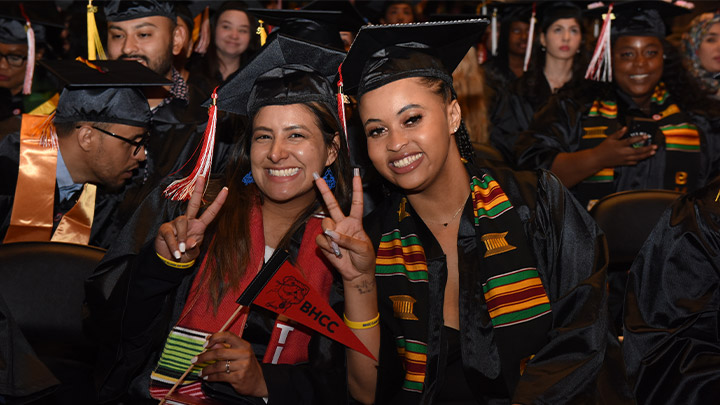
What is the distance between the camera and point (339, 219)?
226 cm

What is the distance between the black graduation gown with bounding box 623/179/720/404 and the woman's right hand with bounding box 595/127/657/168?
168cm

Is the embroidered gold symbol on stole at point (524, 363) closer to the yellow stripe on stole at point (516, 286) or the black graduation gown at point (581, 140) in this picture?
the yellow stripe on stole at point (516, 286)

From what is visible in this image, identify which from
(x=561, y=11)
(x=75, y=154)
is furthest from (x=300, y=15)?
(x=561, y=11)

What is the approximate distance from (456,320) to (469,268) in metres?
0.19

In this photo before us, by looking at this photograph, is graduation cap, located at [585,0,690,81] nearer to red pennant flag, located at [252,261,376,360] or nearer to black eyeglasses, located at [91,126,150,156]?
black eyeglasses, located at [91,126,150,156]

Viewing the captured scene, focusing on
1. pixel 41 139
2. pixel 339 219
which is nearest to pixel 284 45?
pixel 339 219

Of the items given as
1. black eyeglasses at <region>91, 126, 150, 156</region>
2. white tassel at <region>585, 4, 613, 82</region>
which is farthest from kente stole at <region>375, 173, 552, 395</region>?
white tassel at <region>585, 4, 613, 82</region>

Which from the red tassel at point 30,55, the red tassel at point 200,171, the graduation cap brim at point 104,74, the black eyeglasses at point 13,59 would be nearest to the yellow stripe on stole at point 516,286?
the red tassel at point 200,171

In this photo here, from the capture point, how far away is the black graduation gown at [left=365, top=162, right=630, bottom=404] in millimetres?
2254

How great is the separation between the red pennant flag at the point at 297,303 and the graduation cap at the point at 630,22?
3145 mm

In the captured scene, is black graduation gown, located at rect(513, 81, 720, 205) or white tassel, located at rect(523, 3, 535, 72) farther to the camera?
white tassel, located at rect(523, 3, 535, 72)

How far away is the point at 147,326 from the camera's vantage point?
7.93ft

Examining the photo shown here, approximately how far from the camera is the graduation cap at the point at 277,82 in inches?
101

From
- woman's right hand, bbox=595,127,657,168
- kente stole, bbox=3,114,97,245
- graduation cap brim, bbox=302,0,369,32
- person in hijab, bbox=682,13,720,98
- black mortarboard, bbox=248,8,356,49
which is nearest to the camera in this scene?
kente stole, bbox=3,114,97,245
